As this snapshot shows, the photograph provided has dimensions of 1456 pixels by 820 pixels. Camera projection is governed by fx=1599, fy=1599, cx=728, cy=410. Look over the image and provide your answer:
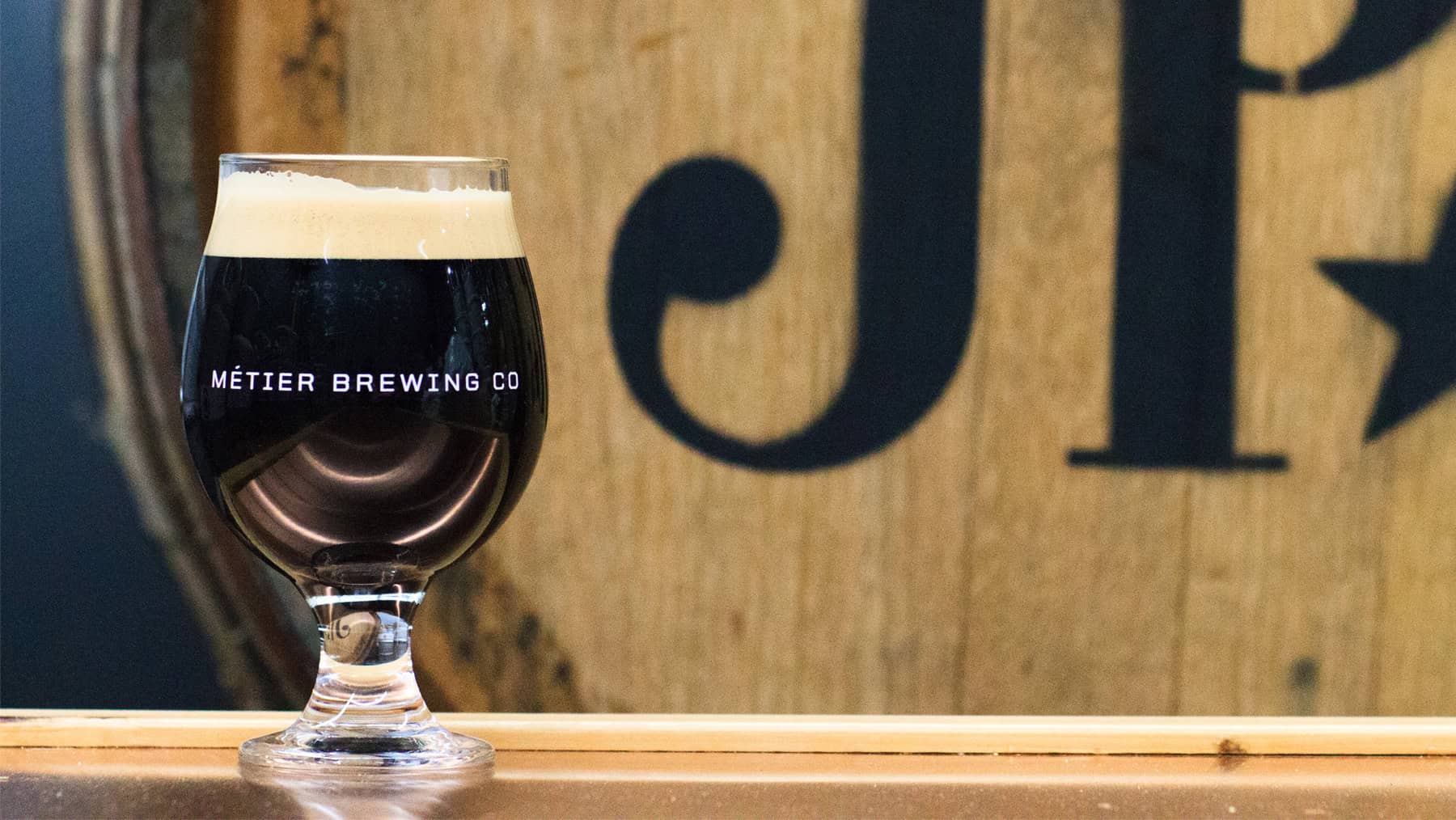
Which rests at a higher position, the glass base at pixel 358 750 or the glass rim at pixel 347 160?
the glass rim at pixel 347 160

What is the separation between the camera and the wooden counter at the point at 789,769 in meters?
0.50

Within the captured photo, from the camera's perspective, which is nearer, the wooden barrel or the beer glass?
the beer glass

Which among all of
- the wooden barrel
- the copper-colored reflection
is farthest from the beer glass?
the wooden barrel

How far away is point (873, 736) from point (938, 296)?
0.58 metres

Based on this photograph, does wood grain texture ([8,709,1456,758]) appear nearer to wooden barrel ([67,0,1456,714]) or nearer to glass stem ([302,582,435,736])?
glass stem ([302,582,435,736])

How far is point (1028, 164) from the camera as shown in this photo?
1111mm

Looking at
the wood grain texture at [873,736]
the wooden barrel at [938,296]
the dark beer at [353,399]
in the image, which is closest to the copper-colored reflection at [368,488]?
the dark beer at [353,399]

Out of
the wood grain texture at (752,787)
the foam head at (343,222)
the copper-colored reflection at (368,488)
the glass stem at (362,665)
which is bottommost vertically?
the wood grain texture at (752,787)

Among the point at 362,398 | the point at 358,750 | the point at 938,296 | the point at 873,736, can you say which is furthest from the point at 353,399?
the point at 938,296

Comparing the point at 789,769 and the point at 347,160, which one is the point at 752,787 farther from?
the point at 347,160

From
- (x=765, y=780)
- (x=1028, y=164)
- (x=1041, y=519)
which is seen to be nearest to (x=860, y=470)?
(x=1041, y=519)

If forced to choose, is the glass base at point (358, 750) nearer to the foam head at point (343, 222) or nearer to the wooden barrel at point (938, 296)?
the foam head at point (343, 222)

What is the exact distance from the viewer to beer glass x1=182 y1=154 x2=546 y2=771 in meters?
0.49

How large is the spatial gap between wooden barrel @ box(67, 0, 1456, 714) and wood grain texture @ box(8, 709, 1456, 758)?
0.55 meters
